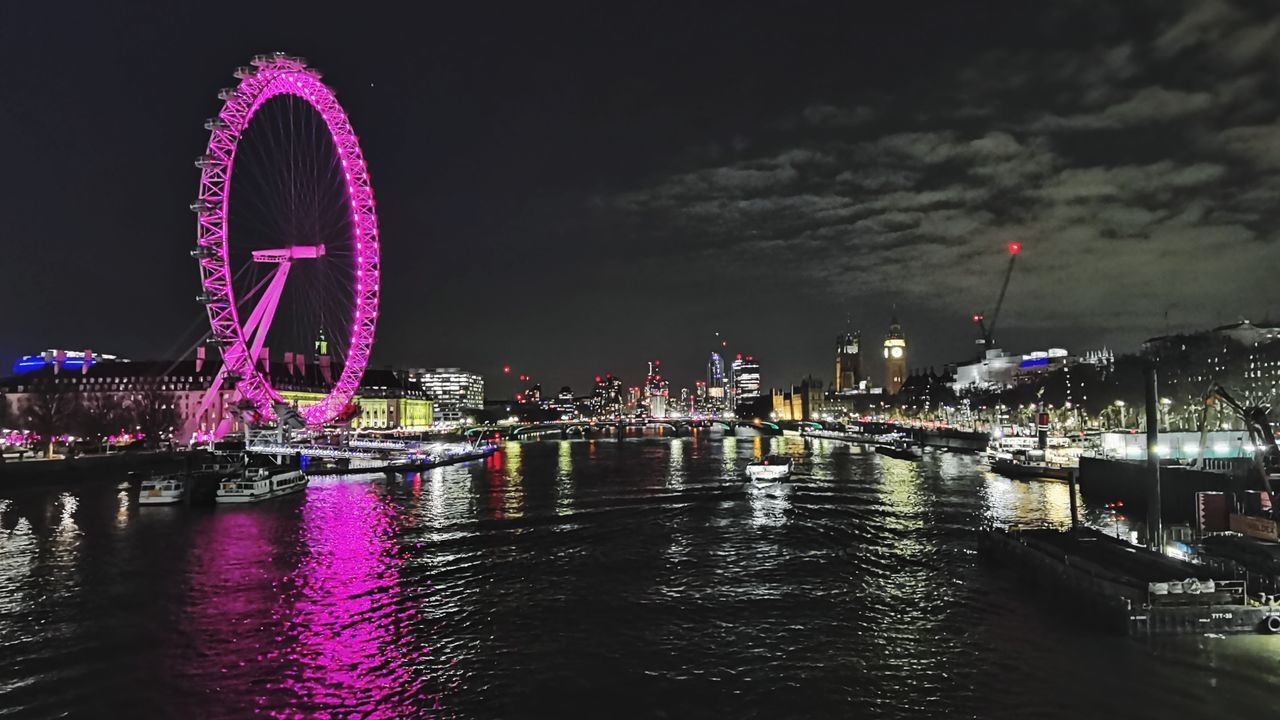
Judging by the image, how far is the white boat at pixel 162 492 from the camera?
186 ft

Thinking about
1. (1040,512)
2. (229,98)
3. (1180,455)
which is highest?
(229,98)

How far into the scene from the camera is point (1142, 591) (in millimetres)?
23156

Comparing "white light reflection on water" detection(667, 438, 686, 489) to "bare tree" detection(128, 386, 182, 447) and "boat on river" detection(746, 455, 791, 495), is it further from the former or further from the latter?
"bare tree" detection(128, 386, 182, 447)

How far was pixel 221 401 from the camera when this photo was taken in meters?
137

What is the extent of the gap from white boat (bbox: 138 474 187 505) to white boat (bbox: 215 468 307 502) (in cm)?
266

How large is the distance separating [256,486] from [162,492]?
6300 mm

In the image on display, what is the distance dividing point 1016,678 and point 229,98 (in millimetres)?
66203

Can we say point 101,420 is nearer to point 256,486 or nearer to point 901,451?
point 256,486

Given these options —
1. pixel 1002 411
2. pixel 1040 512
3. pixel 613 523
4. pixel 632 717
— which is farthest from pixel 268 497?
pixel 1002 411

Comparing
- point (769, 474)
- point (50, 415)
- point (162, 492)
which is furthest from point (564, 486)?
point (50, 415)

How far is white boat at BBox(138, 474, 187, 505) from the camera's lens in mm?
56562

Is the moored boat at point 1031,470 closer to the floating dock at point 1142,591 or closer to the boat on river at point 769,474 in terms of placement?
the boat on river at point 769,474

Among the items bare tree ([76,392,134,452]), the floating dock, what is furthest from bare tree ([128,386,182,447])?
the floating dock

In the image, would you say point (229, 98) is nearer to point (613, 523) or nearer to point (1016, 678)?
point (613, 523)
